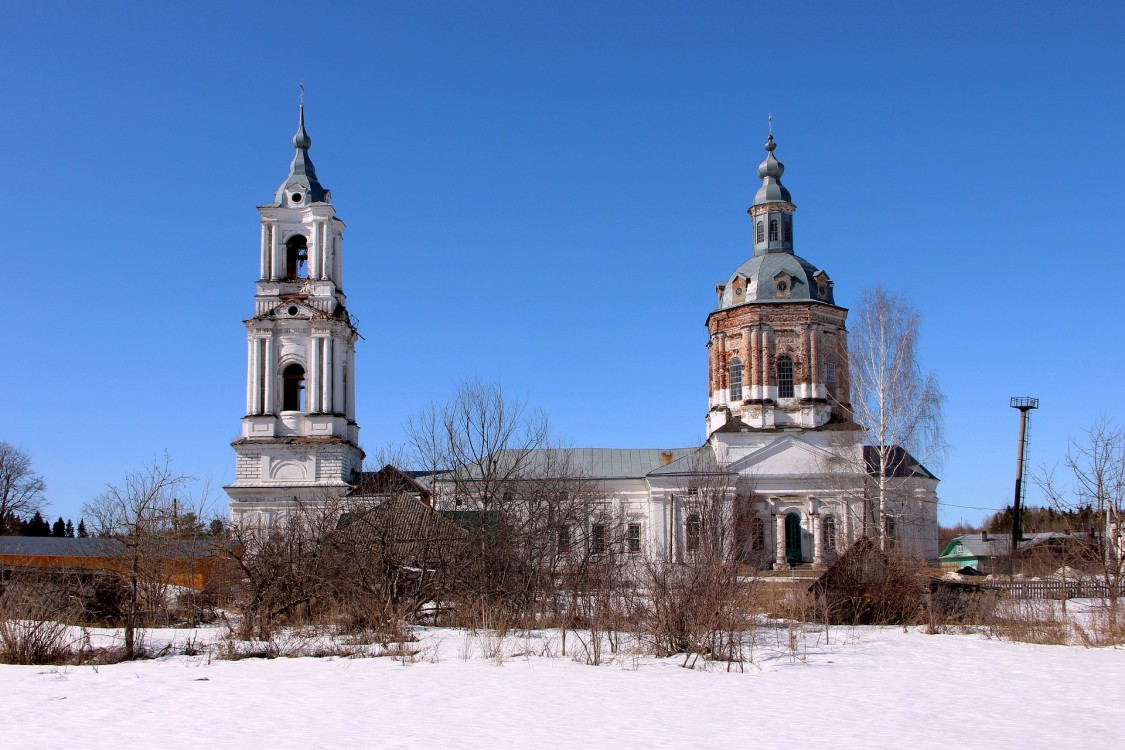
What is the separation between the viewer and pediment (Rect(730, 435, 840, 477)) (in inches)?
1519

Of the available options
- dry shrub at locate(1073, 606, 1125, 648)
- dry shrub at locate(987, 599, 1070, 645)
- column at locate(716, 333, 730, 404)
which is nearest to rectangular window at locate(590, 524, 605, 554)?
dry shrub at locate(987, 599, 1070, 645)

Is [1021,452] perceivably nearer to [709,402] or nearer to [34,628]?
[709,402]

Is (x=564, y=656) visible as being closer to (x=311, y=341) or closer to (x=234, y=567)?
(x=234, y=567)

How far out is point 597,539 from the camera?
2405 cm

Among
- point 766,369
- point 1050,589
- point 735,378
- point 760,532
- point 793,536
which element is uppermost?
point 766,369

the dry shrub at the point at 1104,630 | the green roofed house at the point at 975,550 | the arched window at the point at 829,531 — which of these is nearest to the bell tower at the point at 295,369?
the arched window at the point at 829,531

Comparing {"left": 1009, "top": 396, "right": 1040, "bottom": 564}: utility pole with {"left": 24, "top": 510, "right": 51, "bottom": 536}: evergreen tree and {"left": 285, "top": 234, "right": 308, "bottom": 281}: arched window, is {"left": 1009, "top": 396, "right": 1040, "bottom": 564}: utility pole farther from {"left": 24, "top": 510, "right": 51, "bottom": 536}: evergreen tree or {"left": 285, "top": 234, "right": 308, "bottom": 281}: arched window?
{"left": 24, "top": 510, "right": 51, "bottom": 536}: evergreen tree

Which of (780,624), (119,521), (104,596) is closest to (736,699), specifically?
(780,624)

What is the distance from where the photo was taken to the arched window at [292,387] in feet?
133

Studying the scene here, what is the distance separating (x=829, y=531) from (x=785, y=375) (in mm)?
5944

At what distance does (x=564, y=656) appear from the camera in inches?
608

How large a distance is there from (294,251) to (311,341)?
13.2 ft

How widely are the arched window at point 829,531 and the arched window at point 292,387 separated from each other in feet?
64.4

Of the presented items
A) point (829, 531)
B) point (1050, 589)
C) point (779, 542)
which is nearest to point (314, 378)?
point (779, 542)
